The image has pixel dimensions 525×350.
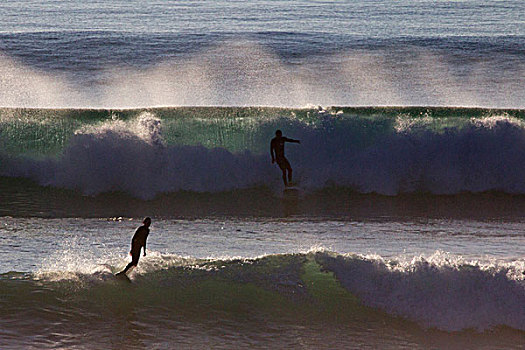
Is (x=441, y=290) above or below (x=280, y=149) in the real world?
below

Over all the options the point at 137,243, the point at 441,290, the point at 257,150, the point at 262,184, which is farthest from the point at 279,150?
the point at 441,290

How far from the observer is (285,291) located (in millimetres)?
8477

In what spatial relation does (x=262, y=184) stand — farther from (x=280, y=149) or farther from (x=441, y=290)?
(x=441, y=290)

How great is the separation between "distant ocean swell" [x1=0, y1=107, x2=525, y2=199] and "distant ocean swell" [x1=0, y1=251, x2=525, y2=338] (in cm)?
533

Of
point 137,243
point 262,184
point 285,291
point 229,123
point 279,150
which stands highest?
point 229,123

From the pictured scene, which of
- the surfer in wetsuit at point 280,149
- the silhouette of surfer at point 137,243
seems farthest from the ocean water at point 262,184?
the surfer in wetsuit at point 280,149

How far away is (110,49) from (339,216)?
15731mm

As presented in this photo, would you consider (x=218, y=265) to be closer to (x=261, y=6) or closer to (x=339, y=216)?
(x=339, y=216)

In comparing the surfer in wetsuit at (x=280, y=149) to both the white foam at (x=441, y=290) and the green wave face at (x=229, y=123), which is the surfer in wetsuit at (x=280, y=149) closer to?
the green wave face at (x=229, y=123)

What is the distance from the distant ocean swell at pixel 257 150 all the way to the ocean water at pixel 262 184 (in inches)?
1.6

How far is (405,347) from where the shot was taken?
7320mm

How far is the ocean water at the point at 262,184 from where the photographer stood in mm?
7949

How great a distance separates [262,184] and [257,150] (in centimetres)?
107

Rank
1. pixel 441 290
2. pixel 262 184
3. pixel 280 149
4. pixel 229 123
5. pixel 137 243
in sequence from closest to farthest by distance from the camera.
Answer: pixel 441 290
pixel 137 243
pixel 280 149
pixel 262 184
pixel 229 123
